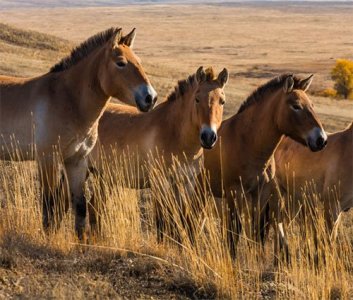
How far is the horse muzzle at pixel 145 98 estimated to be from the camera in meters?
7.07

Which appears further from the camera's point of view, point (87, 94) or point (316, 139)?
point (316, 139)

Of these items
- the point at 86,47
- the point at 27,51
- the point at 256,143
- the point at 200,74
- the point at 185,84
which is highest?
the point at 86,47

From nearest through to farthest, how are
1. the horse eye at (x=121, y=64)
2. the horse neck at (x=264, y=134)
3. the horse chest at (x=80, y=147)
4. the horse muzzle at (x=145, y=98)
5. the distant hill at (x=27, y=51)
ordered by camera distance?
1. the horse muzzle at (x=145, y=98)
2. the horse eye at (x=121, y=64)
3. the horse chest at (x=80, y=147)
4. the horse neck at (x=264, y=134)
5. the distant hill at (x=27, y=51)

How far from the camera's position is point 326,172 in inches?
364

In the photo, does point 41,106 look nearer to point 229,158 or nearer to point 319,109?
point 229,158

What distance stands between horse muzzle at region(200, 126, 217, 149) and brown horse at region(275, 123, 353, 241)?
186 centimetres

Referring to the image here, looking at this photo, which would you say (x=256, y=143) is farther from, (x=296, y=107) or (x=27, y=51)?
(x=27, y=51)

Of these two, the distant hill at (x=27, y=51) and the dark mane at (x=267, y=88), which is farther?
the distant hill at (x=27, y=51)

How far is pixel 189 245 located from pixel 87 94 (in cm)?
228

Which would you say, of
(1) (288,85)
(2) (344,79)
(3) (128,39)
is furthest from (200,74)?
(2) (344,79)

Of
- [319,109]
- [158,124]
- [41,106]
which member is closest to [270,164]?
[158,124]

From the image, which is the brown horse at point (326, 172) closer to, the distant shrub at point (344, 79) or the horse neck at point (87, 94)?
the horse neck at point (87, 94)

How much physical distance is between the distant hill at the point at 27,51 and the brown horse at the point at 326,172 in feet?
48.3

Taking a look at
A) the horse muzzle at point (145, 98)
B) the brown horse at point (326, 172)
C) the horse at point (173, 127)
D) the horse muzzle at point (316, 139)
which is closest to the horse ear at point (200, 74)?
the horse at point (173, 127)
